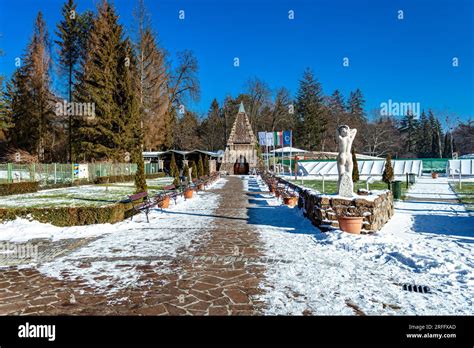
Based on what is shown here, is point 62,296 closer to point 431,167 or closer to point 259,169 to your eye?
point 259,169

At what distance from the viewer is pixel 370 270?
539cm

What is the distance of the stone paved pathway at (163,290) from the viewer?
3.98 m

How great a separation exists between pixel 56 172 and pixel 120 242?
21.1m

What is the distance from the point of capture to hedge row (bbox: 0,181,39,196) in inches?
757

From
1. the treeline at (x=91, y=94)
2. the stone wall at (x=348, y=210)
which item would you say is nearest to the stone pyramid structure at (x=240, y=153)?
the treeline at (x=91, y=94)

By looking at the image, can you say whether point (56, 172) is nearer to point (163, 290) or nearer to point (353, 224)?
point (353, 224)

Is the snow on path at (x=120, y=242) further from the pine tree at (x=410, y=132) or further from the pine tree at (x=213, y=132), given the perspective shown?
the pine tree at (x=410, y=132)

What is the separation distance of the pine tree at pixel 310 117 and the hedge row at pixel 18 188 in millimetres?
49767

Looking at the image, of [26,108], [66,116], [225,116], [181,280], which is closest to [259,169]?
[225,116]

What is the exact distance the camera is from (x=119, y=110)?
3334 cm

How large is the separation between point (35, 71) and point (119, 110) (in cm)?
1095

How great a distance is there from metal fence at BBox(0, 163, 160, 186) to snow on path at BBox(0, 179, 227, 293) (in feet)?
47.6

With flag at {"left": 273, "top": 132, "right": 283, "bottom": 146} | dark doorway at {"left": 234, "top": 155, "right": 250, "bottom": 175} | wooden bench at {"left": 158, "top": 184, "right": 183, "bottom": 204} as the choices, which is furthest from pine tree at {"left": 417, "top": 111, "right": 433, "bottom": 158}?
wooden bench at {"left": 158, "top": 184, "right": 183, "bottom": 204}

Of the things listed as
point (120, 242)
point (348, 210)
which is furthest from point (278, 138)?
point (120, 242)
